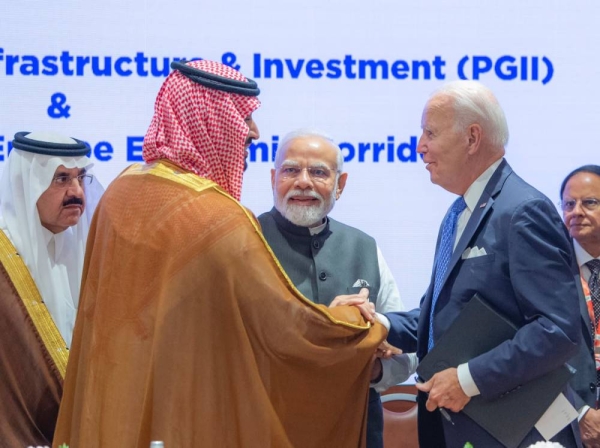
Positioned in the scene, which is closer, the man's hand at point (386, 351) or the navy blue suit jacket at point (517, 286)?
the navy blue suit jacket at point (517, 286)

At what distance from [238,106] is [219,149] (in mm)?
178

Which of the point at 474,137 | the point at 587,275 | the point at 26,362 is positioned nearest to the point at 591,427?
the point at 587,275

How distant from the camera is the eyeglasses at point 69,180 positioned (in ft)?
13.8

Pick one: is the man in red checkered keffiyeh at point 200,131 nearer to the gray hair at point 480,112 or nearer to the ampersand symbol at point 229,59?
the gray hair at point 480,112

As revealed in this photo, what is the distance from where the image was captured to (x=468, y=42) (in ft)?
17.0

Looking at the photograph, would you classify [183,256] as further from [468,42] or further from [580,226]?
[468,42]

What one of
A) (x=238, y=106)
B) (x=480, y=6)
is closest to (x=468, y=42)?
(x=480, y=6)

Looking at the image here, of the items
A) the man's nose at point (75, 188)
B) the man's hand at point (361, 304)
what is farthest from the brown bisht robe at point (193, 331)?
the man's nose at point (75, 188)

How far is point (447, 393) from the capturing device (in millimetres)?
3248

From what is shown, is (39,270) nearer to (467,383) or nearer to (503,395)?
(467,383)

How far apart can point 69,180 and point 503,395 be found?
209 centimetres

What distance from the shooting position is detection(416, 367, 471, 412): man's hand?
3242 mm

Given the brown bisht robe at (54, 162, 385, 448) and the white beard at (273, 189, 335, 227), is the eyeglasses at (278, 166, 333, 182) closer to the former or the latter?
the white beard at (273, 189, 335, 227)

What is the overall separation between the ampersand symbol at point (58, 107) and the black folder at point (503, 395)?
2.53 metres
